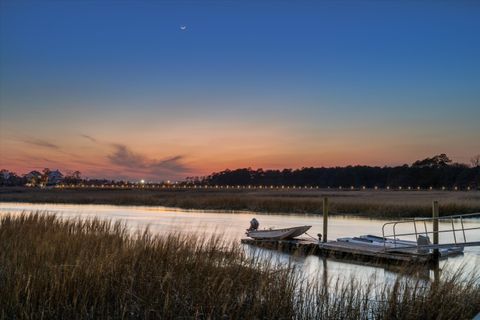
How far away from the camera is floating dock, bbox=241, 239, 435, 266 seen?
20.0 metres

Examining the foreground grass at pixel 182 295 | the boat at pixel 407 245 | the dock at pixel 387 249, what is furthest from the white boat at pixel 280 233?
the foreground grass at pixel 182 295

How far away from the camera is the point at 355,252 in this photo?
877 inches

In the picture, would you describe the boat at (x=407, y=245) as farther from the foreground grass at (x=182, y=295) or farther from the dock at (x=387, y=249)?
the foreground grass at (x=182, y=295)

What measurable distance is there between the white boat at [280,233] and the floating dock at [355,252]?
1.04 ft

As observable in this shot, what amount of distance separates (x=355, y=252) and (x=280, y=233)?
17.7 ft

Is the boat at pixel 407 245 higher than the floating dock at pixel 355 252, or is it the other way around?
the boat at pixel 407 245

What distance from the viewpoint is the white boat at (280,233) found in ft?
86.5

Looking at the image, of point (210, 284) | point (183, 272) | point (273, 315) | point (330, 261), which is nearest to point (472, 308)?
point (273, 315)

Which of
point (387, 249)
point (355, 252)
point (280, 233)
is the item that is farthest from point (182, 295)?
point (280, 233)

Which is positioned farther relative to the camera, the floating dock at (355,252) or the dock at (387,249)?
the floating dock at (355,252)

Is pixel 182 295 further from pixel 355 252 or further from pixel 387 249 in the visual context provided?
pixel 355 252

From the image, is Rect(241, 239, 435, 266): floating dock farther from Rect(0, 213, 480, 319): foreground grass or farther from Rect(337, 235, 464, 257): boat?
Rect(0, 213, 480, 319): foreground grass

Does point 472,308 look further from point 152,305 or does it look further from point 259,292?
point 152,305

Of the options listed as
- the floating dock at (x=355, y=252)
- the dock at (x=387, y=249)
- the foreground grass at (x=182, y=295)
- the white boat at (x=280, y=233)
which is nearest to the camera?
the foreground grass at (x=182, y=295)
